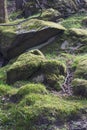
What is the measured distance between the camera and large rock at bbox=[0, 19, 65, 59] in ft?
42.7

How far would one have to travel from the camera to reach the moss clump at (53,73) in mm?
9766

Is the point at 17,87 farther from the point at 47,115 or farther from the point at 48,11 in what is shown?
the point at 48,11

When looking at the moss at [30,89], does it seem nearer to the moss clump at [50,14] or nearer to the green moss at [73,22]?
the green moss at [73,22]

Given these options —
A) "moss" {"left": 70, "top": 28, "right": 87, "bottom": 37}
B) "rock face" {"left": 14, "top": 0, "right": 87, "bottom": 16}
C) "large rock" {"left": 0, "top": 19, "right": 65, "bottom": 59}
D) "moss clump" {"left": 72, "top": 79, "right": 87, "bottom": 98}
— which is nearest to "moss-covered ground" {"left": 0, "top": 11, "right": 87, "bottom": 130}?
"moss clump" {"left": 72, "top": 79, "right": 87, "bottom": 98}

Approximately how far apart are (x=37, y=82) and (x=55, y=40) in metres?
4.22

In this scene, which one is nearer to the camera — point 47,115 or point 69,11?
point 47,115

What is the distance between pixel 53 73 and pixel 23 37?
3451 millimetres

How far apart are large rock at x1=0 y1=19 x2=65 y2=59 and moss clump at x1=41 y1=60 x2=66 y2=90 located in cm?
305

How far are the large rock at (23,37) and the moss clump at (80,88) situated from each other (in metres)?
4.35

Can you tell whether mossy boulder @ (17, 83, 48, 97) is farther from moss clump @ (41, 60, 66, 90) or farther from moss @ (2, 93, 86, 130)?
moss clump @ (41, 60, 66, 90)

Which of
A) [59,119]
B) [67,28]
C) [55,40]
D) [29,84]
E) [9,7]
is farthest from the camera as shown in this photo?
[9,7]

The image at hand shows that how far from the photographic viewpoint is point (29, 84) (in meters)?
9.39

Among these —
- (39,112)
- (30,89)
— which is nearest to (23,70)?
(30,89)

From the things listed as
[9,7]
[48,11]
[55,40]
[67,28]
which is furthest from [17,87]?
[9,7]
